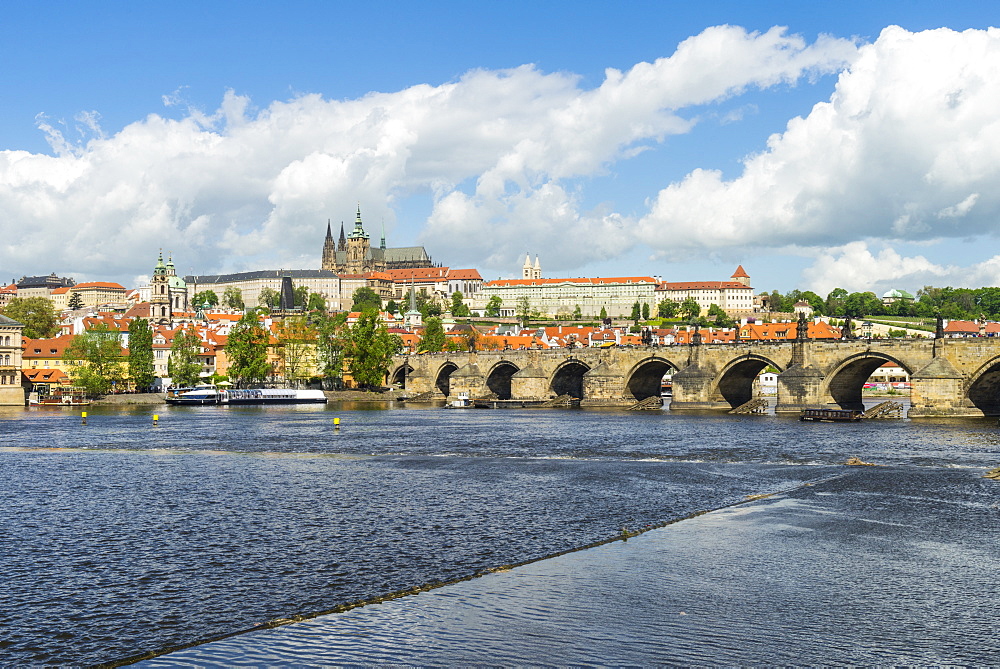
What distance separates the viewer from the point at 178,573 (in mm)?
16453

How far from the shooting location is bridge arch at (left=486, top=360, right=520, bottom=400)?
86.6 m

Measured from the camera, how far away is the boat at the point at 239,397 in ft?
271

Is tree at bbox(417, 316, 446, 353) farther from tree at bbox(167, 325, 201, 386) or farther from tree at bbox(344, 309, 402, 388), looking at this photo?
tree at bbox(167, 325, 201, 386)

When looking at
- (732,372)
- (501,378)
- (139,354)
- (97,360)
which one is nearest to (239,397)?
(139,354)

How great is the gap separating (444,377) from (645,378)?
84.2ft

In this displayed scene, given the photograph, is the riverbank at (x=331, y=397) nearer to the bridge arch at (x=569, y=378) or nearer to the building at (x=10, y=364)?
the building at (x=10, y=364)

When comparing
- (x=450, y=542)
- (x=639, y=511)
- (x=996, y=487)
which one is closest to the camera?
(x=450, y=542)

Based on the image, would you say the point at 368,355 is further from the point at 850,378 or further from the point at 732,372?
the point at 850,378

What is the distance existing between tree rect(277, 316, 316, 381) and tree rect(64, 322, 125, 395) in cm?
1550

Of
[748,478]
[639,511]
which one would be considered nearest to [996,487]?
[748,478]

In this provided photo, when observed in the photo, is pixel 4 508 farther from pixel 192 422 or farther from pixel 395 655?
pixel 192 422

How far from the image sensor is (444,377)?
95000 mm

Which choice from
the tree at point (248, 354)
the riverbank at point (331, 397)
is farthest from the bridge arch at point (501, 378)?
the tree at point (248, 354)

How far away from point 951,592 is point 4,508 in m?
20.2
